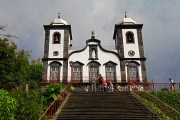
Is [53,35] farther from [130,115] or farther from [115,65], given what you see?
[130,115]

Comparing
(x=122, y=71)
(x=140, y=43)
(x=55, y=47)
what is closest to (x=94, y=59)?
(x=122, y=71)

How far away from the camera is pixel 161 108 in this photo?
1820cm

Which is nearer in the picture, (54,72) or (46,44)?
(54,72)

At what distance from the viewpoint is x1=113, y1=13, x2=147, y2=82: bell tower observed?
1225 inches

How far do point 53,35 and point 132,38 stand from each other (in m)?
9.71

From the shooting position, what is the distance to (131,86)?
29.4m

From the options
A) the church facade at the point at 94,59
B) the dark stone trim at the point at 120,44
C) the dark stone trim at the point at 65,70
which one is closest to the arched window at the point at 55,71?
the church facade at the point at 94,59

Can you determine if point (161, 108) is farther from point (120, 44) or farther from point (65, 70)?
point (120, 44)

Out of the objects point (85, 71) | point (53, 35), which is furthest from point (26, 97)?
point (53, 35)

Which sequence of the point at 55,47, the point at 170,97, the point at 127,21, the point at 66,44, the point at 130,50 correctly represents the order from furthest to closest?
1. the point at 127,21
2. the point at 66,44
3. the point at 55,47
4. the point at 130,50
5. the point at 170,97

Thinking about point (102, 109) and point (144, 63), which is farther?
point (144, 63)

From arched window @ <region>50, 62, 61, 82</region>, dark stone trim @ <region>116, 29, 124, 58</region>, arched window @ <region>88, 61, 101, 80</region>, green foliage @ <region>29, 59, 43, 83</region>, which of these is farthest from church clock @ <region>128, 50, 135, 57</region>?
green foliage @ <region>29, 59, 43, 83</region>

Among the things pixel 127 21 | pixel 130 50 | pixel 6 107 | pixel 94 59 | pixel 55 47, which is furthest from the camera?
pixel 127 21

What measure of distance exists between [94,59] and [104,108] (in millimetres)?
15908
